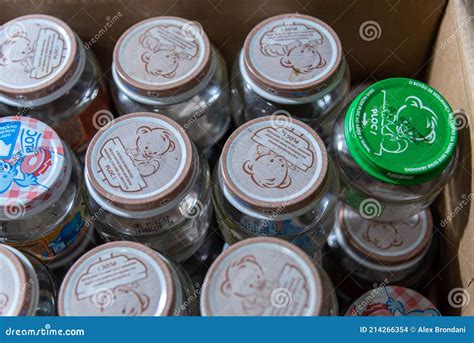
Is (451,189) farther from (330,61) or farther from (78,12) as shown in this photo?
(78,12)

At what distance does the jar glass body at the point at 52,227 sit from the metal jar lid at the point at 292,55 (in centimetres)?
33

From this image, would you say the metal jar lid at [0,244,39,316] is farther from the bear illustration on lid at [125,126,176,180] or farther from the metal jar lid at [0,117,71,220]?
the bear illustration on lid at [125,126,176,180]

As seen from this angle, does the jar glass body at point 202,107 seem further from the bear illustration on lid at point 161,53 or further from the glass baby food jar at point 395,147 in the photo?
the glass baby food jar at point 395,147

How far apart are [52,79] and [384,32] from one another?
0.60 metres

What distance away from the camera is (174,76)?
86cm

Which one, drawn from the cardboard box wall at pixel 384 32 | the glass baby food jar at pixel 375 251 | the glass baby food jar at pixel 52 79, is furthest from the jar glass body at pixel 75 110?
the glass baby food jar at pixel 375 251

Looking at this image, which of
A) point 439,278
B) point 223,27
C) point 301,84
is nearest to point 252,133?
point 301,84

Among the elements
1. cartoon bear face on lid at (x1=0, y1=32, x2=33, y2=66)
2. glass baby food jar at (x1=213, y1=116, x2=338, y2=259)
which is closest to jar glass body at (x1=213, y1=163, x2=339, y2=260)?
glass baby food jar at (x1=213, y1=116, x2=338, y2=259)

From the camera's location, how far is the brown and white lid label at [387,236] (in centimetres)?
91

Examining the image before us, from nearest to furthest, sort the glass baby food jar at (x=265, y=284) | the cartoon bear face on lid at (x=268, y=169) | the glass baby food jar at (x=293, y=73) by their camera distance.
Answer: the glass baby food jar at (x=265, y=284)
the cartoon bear face on lid at (x=268, y=169)
the glass baby food jar at (x=293, y=73)

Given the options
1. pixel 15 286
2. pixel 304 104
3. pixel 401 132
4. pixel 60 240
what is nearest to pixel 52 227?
pixel 60 240

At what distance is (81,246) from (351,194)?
45 cm

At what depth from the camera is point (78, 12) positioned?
1005 mm

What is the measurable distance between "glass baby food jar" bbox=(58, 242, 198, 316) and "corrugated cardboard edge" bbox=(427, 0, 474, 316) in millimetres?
454
